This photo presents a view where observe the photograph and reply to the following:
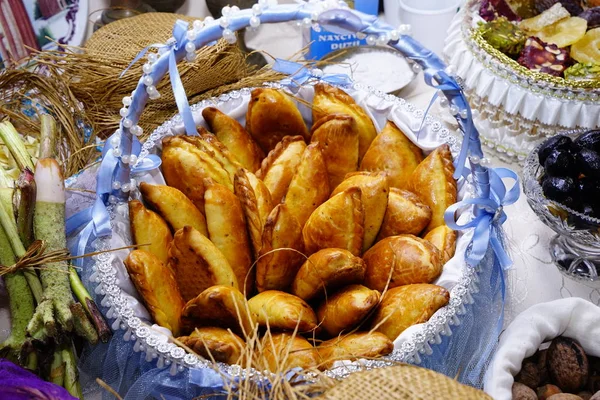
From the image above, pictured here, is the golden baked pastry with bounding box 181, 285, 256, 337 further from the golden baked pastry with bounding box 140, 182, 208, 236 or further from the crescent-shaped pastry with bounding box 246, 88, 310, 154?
the crescent-shaped pastry with bounding box 246, 88, 310, 154

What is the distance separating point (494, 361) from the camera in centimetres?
55

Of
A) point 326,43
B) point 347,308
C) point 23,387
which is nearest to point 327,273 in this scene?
point 347,308

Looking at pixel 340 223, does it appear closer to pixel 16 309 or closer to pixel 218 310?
pixel 218 310

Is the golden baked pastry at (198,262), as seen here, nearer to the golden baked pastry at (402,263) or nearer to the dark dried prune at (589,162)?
the golden baked pastry at (402,263)

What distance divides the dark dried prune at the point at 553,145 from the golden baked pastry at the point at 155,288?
1.31 feet

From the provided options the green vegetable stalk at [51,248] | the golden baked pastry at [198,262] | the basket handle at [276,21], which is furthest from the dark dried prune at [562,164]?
the green vegetable stalk at [51,248]

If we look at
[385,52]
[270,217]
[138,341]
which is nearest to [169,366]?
[138,341]

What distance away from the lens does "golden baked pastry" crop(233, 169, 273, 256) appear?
60 cm

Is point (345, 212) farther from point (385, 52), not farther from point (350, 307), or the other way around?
point (385, 52)

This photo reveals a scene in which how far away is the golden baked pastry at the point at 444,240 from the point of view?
58 centimetres

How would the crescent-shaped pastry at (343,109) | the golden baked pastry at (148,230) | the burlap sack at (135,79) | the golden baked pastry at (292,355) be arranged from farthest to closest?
the burlap sack at (135,79)
the crescent-shaped pastry at (343,109)
the golden baked pastry at (148,230)
the golden baked pastry at (292,355)

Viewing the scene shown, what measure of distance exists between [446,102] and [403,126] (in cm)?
11

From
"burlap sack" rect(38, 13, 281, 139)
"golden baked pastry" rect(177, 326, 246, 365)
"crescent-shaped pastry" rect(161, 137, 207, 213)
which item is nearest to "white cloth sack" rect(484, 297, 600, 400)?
"golden baked pastry" rect(177, 326, 246, 365)

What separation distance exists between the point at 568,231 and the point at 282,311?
1.02 feet
